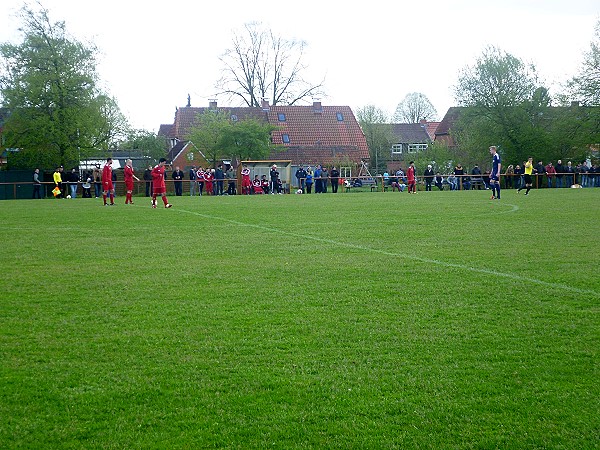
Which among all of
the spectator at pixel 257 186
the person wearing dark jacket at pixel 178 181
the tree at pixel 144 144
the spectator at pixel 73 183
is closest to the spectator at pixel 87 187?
the spectator at pixel 73 183

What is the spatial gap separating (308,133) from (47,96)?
30050mm

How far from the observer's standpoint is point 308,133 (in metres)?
71.4

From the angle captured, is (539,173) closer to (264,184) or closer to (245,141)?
(264,184)

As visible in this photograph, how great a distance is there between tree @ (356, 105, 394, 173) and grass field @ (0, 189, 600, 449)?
6523 cm

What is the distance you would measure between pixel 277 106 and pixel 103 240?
194 feet

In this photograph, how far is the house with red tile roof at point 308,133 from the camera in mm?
70062

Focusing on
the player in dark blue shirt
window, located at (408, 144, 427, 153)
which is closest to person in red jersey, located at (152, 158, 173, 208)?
the player in dark blue shirt

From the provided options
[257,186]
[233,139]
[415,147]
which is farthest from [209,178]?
[415,147]

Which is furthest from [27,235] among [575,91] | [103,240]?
[575,91]

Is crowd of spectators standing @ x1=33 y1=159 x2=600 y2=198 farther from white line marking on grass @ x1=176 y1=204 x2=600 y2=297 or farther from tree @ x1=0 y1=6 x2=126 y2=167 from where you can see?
white line marking on grass @ x1=176 y1=204 x2=600 y2=297

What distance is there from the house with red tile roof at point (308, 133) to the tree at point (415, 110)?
43139 mm

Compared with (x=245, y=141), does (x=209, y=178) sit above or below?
below

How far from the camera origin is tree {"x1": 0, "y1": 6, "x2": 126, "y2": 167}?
46.6 meters

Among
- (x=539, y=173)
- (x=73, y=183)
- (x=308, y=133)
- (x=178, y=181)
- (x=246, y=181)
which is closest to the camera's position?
(x=73, y=183)
